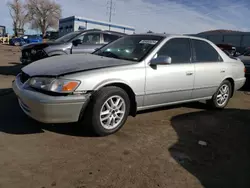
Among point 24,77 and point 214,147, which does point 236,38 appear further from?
point 24,77

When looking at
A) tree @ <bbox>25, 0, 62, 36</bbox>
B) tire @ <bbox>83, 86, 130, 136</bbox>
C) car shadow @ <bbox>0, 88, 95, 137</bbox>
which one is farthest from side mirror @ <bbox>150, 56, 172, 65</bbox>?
tree @ <bbox>25, 0, 62, 36</bbox>

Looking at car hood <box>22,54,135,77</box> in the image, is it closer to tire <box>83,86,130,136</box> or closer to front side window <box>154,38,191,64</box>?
tire <box>83,86,130,136</box>

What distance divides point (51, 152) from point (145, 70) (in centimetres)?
173

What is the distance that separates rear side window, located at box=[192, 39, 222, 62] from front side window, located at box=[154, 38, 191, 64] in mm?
196

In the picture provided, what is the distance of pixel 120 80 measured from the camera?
135 inches

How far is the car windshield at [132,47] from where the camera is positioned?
3.95 metres

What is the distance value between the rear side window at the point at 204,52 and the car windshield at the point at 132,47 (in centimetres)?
83

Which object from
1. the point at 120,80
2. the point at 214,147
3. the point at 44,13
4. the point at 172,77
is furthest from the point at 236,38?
the point at 44,13

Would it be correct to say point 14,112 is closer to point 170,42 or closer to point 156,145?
point 156,145

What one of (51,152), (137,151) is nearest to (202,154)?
(137,151)

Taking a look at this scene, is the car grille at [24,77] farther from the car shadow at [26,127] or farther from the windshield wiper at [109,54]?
the windshield wiper at [109,54]

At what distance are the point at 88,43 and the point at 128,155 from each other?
5.85m

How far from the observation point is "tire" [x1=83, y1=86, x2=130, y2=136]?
3.22 m

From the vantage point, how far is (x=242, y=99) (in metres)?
6.62
